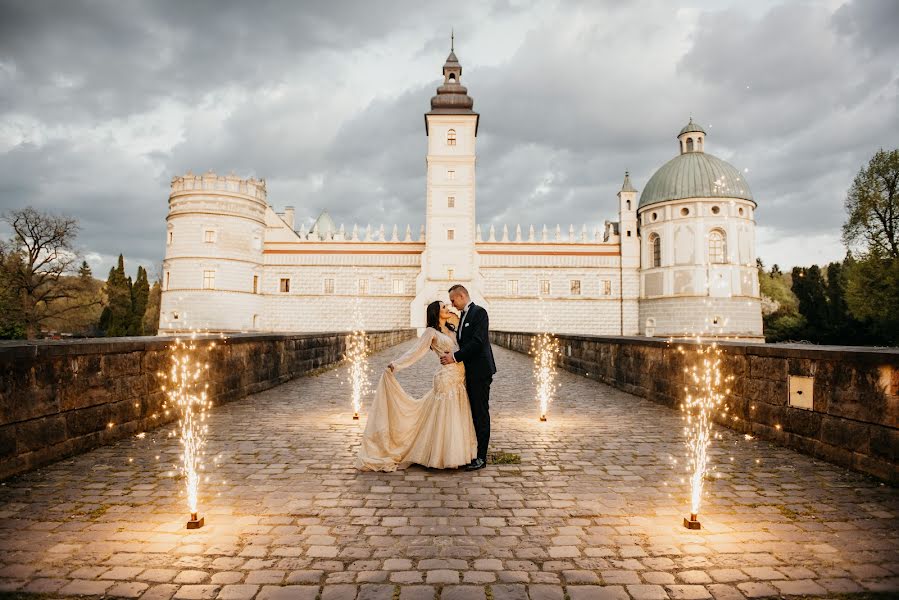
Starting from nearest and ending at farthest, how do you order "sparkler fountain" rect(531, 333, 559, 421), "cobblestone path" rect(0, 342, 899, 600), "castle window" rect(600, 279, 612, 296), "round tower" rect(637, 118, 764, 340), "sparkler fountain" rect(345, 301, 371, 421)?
1. "cobblestone path" rect(0, 342, 899, 600)
2. "sparkler fountain" rect(345, 301, 371, 421)
3. "sparkler fountain" rect(531, 333, 559, 421)
4. "round tower" rect(637, 118, 764, 340)
5. "castle window" rect(600, 279, 612, 296)

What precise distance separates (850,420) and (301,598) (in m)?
5.53

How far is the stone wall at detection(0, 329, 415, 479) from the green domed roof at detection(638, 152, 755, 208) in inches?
1909

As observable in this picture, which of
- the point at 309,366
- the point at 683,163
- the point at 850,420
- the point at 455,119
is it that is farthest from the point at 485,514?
the point at 683,163

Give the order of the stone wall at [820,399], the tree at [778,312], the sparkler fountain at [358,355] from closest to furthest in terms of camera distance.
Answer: the stone wall at [820,399]
the sparkler fountain at [358,355]
the tree at [778,312]

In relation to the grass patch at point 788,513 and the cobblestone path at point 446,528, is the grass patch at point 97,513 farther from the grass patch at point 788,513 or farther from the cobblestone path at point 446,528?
the grass patch at point 788,513

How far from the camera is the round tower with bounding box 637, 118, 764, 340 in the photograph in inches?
1812

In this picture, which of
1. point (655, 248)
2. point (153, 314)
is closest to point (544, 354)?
point (655, 248)

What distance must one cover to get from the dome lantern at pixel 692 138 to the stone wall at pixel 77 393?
5515cm

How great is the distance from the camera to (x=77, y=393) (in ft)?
19.0

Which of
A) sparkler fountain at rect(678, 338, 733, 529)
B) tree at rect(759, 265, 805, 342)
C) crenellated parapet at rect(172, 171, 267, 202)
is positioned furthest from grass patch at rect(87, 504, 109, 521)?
tree at rect(759, 265, 805, 342)

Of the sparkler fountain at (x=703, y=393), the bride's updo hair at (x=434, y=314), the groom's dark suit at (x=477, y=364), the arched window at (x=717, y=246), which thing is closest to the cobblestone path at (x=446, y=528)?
the groom's dark suit at (x=477, y=364)

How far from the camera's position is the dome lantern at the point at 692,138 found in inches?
2083

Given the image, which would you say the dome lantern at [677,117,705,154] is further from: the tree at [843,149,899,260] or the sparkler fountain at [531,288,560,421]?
the sparkler fountain at [531,288,560,421]

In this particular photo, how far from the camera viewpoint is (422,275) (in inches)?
1818
